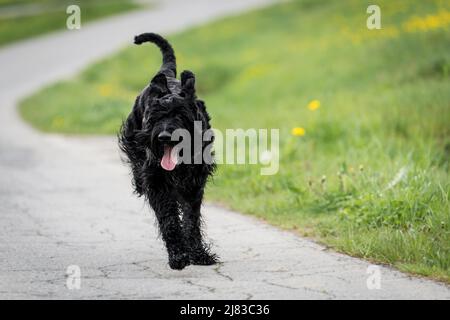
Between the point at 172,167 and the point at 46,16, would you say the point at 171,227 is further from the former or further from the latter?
the point at 46,16

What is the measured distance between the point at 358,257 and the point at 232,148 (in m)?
5.30

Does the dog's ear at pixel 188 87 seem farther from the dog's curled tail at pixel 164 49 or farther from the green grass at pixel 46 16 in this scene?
the green grass at pixel 46 16

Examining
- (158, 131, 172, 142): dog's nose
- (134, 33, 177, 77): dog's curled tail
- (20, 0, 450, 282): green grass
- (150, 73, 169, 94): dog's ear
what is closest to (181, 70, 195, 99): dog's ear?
(150, 73, 169, 94): dog's ear

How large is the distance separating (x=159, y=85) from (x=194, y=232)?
118 centimetres

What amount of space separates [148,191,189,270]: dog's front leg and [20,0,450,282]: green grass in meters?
1.43

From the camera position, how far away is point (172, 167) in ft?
21.1

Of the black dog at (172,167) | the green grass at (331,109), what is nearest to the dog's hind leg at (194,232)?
the black dog at (172,167)

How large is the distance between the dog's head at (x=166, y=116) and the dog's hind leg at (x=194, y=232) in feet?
1.65

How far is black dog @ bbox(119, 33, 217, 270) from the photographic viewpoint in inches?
247

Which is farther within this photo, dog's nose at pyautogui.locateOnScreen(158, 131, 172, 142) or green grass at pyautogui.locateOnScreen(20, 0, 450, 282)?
green grass at pyautogui.locateOnScreen(20, 0, 450, 282)

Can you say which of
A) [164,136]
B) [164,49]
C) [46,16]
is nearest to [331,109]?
[164,49]

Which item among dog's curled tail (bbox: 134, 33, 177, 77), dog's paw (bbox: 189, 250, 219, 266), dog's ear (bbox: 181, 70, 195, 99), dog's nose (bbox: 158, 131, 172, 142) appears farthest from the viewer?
dog's curled tail (bbox: 134, 33, 177, 77)

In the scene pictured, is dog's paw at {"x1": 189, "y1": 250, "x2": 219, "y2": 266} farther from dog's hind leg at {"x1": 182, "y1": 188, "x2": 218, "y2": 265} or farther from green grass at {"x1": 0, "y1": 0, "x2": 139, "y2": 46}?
green grass at {"x1": 0, "y1": 0, "x2": 139, "y2": 46}
